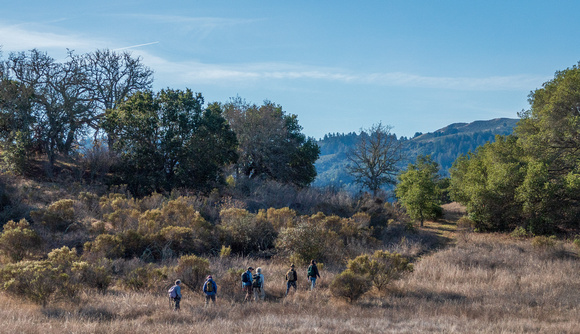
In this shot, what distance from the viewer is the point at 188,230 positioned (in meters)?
19.9

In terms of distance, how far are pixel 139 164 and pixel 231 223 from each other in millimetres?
12728

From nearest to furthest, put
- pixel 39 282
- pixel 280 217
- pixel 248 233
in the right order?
pixel 39 282
pixel 248 233
pixel 280 217

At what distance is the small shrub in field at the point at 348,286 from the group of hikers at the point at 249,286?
4.24ft

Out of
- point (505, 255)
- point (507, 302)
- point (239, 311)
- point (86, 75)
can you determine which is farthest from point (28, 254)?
point (86, 75)

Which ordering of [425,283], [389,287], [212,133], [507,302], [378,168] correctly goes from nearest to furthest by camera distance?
Result: 1. [507,302]
2. [389,287]
3. [425,283]
4. [212,133]
5. [378,168]

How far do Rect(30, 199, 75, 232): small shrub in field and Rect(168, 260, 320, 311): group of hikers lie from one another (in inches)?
423

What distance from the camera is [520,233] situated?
28531 mm

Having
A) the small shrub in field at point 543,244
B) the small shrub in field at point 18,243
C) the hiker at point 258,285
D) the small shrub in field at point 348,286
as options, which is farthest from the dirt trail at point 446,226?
the small shrub in field at point 18,243

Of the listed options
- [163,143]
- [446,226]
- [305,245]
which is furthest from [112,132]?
[446,226]

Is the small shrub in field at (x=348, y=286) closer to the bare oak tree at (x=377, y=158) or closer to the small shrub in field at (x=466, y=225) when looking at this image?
the small shrub in field at (x=466, y=225)

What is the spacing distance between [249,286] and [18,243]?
10.3 meters

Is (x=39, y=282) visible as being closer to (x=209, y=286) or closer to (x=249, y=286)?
(x=209, y=286)

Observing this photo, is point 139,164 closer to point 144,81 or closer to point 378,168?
point 144,81

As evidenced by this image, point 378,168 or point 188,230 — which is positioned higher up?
point 378,168
